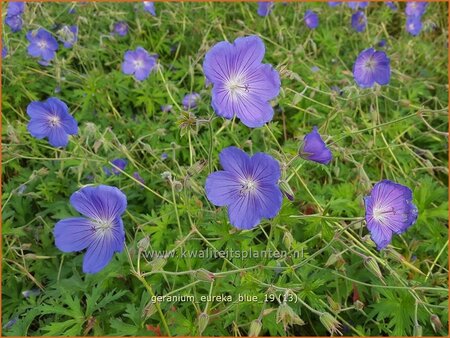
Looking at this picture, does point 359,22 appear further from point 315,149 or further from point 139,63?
point 315,149

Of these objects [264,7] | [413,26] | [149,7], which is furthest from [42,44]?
[413,26]

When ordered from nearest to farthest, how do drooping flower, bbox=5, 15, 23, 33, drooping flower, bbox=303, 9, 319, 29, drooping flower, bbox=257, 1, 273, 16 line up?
drooping flower, bbox=5, 15, 23, 33, drooping flower, bbox=257, 1, 273, 16, drooping flower, bbox=303, 9, 319, 29

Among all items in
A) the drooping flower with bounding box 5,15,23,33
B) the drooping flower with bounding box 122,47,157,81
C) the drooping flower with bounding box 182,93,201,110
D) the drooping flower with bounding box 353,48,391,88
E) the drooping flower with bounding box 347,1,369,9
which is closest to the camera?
the drooping flower with bounding box 353,48,391,88

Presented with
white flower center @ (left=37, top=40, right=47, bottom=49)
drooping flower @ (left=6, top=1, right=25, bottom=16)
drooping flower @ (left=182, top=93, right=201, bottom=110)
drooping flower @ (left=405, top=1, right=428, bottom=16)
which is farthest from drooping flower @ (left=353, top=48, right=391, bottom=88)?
drooping flower @ (left=6, top=1, right=25, bottom=16)

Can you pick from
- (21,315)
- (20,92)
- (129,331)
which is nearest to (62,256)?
(21,315)

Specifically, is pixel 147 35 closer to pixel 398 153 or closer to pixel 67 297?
pixel 398 153

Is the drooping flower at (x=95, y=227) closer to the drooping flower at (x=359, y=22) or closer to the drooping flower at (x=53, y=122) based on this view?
the drooping flower at (x=53, y=122)

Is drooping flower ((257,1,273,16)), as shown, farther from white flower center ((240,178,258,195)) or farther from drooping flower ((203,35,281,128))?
white flower center ((240,178,258,195))
